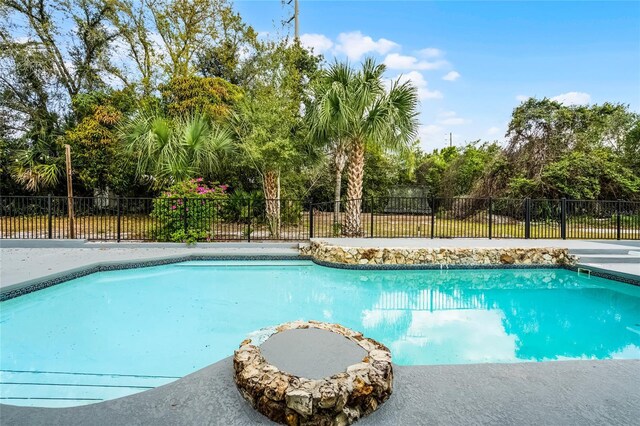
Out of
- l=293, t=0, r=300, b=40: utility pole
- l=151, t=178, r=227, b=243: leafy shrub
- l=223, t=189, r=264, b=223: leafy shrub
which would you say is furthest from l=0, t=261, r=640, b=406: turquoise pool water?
l=293, t=0, r=300, b=40: utility pole

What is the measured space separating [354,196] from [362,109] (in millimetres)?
2349

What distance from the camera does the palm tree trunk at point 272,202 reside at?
9.63 m

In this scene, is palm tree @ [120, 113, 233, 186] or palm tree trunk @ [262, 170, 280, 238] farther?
palm tree trunk @ [262, 170, 280, 238]

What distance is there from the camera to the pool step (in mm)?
2641

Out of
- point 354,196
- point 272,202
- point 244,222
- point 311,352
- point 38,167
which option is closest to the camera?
point 311,352

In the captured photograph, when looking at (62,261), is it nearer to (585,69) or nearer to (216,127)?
(216,127)

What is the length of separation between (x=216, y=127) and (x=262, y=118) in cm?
171

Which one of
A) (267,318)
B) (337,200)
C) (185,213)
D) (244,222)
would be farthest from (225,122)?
(267,318)

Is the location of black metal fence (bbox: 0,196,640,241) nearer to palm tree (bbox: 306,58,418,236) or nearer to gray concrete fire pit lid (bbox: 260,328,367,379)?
palm tree (bbox: 306,58,418,236)

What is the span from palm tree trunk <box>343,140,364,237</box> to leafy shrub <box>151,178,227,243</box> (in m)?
3.40

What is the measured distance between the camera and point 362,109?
29.3ft

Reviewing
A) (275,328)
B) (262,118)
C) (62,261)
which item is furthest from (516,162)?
(62,261)

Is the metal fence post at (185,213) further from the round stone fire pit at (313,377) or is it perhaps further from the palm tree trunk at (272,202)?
the round stone fire pit at (313,377)

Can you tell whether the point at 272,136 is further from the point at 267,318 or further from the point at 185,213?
the point at 267,318
